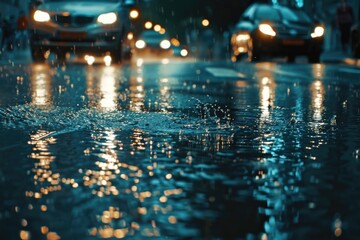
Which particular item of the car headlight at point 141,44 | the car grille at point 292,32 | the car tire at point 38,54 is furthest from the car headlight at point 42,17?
the car headlight at point 141,44

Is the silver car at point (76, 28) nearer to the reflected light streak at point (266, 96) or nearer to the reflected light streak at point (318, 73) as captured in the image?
the reflected light streak at point (318, 73)

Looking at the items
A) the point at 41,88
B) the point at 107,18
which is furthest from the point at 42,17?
the point at 41,88

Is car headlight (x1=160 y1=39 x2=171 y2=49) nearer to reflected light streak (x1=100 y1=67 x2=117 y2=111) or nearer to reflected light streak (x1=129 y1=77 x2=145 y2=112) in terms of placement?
reflected light streak (x1=100 y1=67 x2=117 y2=111)

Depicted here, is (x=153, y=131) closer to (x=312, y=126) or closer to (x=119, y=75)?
(x=312, y=126)

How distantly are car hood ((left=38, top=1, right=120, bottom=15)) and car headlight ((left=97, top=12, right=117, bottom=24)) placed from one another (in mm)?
94

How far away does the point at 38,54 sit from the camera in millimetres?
20516

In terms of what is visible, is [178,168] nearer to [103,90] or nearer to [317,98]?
[317,98]

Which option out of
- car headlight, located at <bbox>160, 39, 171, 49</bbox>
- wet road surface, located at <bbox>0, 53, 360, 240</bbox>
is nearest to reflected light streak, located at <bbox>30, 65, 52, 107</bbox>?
wet road surface, located at <bbox>0, 53, 360, 240</bbox>

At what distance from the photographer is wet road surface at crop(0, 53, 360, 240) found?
3447 mm

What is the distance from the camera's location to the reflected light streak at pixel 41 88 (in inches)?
381

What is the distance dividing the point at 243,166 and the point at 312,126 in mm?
2374

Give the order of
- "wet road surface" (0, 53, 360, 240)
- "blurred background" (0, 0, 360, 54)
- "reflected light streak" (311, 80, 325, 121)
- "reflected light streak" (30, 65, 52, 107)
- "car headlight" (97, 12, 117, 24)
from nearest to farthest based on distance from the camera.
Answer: "wet road surface" (0, 53, 360, 240) < "reflected light streak" (311, 80, 325, 121) < "reflected light streak" (30, 65, 52, 107) < "car headlight" (97, 12, 117, 24) < "blurred background" (0, 0, 360, 54)

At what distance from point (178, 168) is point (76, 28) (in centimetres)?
1500

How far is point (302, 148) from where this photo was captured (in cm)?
582
